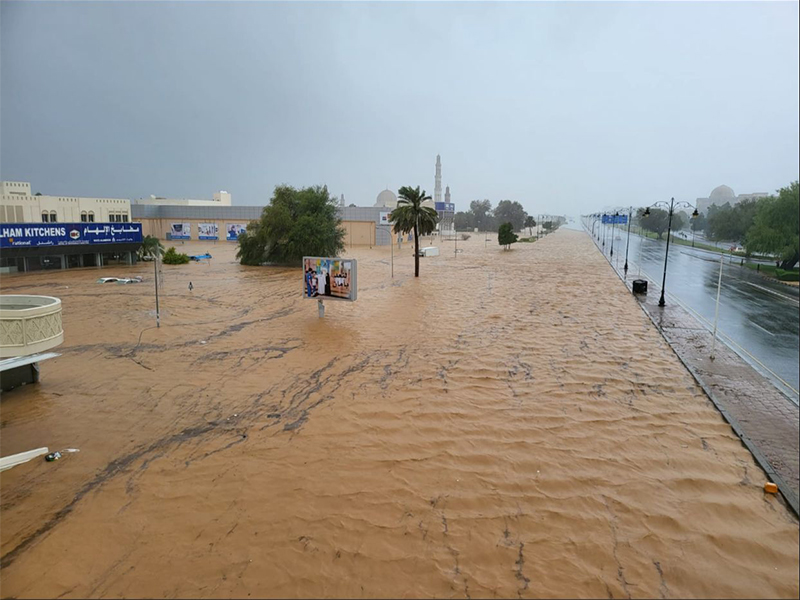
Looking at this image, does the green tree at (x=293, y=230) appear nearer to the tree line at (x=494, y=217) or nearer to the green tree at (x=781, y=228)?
the green tree at (x=781, y=228)

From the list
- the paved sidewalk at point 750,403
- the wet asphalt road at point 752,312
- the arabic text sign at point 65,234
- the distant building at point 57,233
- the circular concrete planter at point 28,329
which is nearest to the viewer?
the wet asphalt road at point 752,312

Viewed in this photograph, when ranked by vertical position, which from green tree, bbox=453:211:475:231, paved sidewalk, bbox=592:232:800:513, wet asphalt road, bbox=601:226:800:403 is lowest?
paved sidewalk, bbox=592:232:800:513

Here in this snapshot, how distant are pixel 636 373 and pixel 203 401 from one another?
12.6m

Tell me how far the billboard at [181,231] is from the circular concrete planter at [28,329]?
68872mm

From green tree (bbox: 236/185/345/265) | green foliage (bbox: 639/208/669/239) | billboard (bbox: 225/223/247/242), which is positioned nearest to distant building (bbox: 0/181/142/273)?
green tree (bbox: 236/185/345/265)

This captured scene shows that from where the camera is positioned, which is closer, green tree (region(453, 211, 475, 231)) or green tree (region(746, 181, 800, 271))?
green tree (region(746, 181, 800, 271))

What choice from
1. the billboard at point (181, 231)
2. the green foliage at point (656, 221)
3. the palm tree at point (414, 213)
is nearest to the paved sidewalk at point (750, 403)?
the palm tree at point (414, 213)

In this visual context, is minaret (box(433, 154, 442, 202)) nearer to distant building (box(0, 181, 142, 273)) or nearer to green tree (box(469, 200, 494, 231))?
green tree (box(469, 200, 494, 231))

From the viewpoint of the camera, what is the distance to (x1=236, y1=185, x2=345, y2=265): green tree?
147ft

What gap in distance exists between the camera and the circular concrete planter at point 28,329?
38.0 feet

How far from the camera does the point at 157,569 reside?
6188 mm

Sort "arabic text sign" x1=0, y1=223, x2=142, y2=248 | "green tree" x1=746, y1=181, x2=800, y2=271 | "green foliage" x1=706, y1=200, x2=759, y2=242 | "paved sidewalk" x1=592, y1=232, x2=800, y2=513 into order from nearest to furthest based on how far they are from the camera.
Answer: "green tree" x1=746, y1=181, x2=800, y2=271, "paved sidewalk" x1=592, y1=232, x2=800, y2=513, "green foliage" x1=706, y1=200, x2=759, y2=242, "arabic text sign" x1=0, y1=223, x2=142, y2=248

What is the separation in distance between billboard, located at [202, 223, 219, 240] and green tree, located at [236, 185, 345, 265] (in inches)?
1201

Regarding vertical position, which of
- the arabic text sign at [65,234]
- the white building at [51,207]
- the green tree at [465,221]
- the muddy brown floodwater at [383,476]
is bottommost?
the muddy brown floodwater at [383,476]
